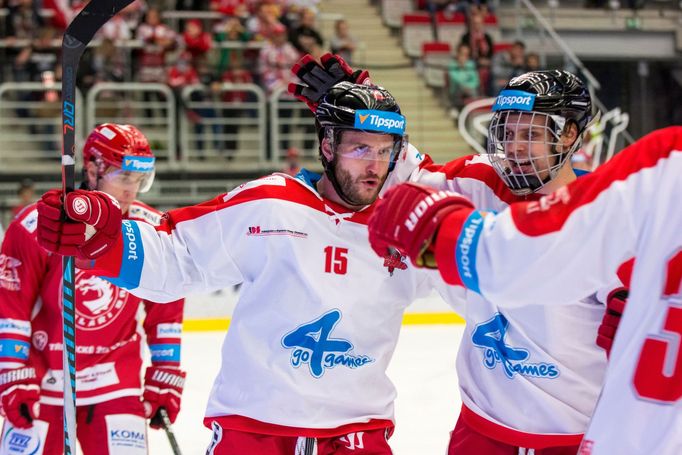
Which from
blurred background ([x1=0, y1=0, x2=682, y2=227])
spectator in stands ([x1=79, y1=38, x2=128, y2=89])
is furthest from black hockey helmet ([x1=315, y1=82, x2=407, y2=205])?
spectator in stands ([x1=79, y1=38, x2=128, y2=89])

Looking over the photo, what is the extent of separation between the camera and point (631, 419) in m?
1.51

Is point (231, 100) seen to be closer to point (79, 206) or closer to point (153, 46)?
point (153, 46)

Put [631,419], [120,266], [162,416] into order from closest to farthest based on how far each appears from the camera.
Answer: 1. [631,419]
2. [120,266]
3. [162,416]

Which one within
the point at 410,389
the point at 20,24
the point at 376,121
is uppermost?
the point at 20,24

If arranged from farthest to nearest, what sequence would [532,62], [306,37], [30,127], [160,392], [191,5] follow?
[191,5]
[306,37]
[532,62]
[30,127]
[160,392]

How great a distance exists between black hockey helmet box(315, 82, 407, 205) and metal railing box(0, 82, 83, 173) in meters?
5.33

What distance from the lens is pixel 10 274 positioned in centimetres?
281

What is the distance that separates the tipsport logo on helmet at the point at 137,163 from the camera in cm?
296

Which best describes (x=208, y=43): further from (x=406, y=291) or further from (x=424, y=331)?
(x=406, y=291)

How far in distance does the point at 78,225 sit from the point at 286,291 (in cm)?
45

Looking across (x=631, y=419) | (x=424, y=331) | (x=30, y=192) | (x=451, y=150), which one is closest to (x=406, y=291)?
(x=631, y=419)

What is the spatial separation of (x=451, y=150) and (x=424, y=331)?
2.46m

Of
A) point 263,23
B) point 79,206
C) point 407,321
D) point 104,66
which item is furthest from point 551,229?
point 263,23

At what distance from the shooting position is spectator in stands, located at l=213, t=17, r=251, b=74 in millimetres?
7988
